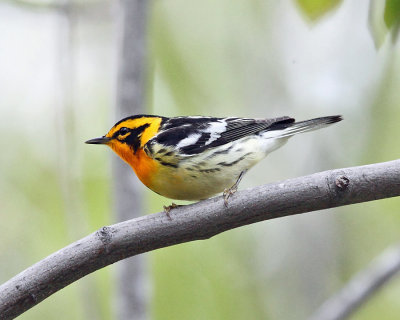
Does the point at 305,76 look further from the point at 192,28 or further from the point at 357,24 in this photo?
the point at 192,28

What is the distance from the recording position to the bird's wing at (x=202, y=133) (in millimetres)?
4191

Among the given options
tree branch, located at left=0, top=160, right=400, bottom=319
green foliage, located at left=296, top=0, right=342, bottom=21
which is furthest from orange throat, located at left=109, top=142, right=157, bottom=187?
green foliage, located at left=296, top=0, right=342, bottom=21

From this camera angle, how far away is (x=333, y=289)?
→ 6.66 meters

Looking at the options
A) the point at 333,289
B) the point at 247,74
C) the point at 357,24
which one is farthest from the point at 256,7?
the point at 333,289

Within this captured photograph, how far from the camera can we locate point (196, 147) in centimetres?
420

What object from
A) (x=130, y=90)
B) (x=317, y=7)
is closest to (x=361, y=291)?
(x=130, y=90)

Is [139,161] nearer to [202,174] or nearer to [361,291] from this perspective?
[202,174]

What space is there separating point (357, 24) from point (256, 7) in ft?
4.72

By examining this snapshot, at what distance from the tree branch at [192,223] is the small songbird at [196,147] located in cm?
118

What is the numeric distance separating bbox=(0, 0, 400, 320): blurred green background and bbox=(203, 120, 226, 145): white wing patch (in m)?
1.42

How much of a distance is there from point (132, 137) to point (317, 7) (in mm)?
2547

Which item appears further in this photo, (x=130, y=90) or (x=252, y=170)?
(x=252, y=170)

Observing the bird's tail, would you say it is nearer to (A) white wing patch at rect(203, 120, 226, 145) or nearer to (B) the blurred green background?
(A) white wing patch at rect(203, 120, 226, 145)

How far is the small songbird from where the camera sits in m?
4.02
